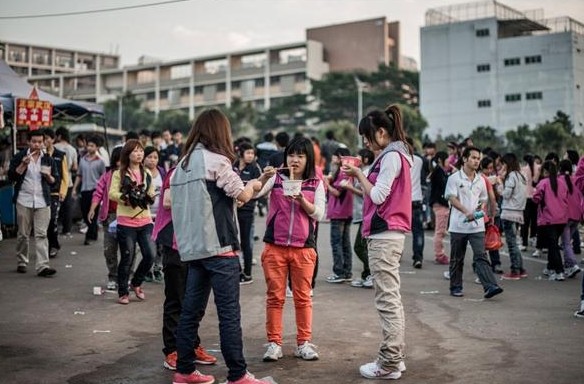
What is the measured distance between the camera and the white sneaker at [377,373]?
211 inches

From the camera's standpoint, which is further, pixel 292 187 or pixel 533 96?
pixel 533 96

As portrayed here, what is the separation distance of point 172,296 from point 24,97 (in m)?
11.8

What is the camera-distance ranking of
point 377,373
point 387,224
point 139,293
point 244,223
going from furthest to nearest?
1. point 244,223
2. point 139,293
3. point 387,224
4. point 377,373

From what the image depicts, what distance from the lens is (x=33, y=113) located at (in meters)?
15.2

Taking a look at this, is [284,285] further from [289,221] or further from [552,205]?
[552,205]

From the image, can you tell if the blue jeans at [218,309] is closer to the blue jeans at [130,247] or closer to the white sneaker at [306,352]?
the white sneaker at [306,352]

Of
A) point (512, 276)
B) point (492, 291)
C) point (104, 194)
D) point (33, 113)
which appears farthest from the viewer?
point (33, 113)

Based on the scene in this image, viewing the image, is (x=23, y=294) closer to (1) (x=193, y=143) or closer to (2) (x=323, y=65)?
(1) (x=193, y=143)

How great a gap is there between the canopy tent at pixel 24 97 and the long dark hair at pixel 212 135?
1147cm

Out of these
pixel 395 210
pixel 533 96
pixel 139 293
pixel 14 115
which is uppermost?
pixel 533 96

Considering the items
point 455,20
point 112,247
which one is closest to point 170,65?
point 455,20

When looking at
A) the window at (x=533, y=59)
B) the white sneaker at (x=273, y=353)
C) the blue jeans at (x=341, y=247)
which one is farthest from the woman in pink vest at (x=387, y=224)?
the window at (x=533, y=59)

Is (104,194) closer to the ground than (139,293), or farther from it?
farther from it

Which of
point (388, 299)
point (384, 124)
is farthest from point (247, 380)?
point (384, 124)
